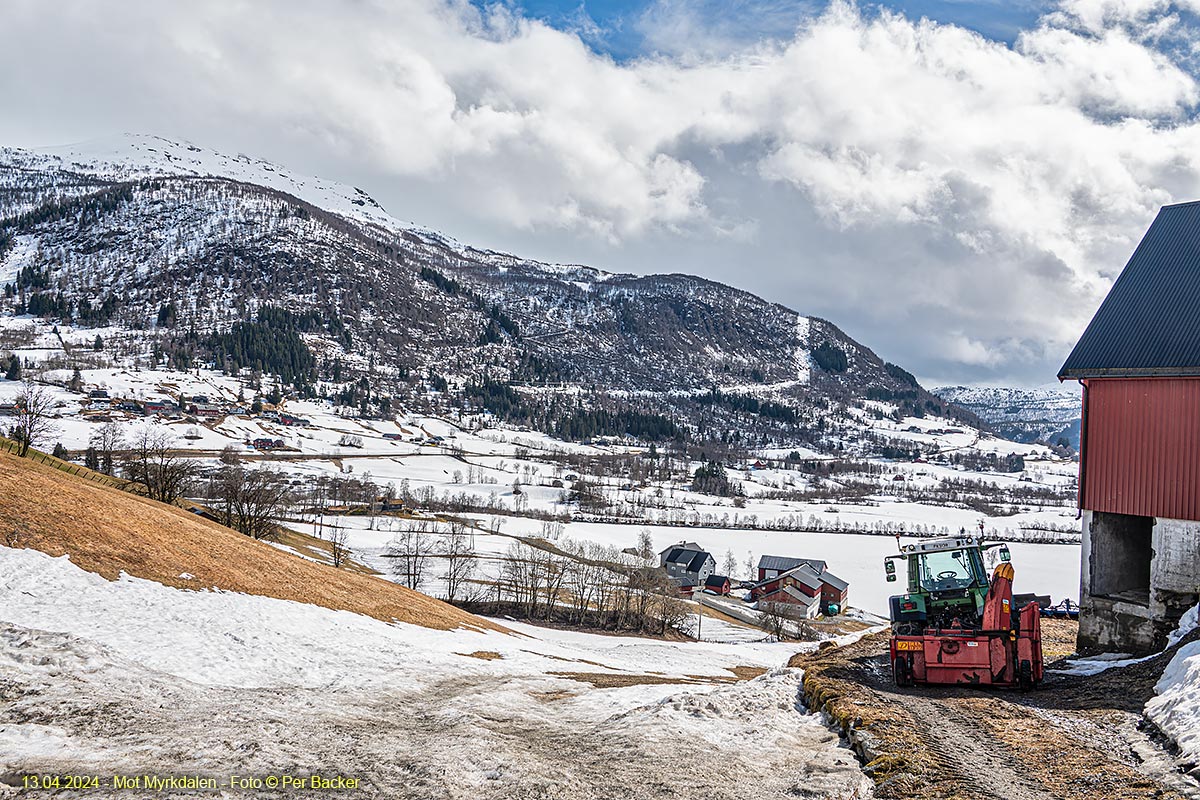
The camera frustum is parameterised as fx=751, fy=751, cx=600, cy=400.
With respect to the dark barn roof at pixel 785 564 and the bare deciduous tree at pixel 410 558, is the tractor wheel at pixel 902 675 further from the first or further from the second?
the dark barn roof at pixel 785 564

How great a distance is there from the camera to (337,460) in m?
189

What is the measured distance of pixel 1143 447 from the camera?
74.5ft

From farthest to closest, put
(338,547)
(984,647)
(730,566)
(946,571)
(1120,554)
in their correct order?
(730,566) → (338,547) → (1120,554) → (946,571) → (984,647)

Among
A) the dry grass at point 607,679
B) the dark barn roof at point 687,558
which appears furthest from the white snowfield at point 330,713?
the dark barn roof at point 687,558

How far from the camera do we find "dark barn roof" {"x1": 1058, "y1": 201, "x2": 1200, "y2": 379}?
73.6 ft

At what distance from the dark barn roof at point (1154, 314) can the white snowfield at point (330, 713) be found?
47.2 ft

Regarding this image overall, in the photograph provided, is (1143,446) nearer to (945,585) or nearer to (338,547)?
(945,585)

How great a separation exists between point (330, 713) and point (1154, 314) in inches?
1019

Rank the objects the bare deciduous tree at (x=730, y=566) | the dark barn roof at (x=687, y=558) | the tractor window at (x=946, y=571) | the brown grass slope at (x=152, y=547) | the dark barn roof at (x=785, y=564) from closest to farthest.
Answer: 1. the tractor window at (x=946, y=571)
2. the brown grass slope at (x=152, y=547)
3. the dark barn roof at (x=785, y=564)
4. the dark barn roof at (x=687, y=558)
5. the bare deciduous tree at (x=730, y=566)

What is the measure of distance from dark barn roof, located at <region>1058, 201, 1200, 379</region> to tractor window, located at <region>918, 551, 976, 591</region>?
30.0 feet

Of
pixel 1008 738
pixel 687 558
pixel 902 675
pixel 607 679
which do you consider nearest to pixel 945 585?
pixel 902 675

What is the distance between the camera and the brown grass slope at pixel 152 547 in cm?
2083

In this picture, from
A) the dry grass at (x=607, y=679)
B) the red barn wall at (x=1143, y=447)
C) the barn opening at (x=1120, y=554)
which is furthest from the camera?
the barn opening at (x=1120, y=554)

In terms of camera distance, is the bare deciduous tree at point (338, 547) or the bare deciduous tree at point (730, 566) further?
the bare deciduous tree at point (730, 566)
